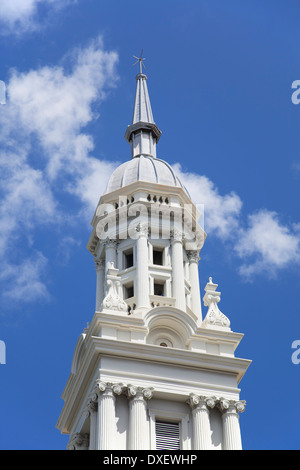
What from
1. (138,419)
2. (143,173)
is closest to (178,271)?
(143,173)

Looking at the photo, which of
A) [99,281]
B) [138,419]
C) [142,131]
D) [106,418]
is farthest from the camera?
[142,131]

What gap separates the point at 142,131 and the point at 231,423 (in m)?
29.0

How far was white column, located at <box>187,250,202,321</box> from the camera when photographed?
203 ft

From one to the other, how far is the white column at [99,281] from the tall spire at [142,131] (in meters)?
10.7

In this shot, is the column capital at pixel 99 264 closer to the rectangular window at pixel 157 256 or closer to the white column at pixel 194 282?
the rectangular window at pixel 157 256

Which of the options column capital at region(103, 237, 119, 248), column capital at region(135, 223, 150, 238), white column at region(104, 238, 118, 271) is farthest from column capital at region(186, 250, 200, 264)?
white column at region(104, 238, 118, 271)

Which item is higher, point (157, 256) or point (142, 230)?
point (142, 230)

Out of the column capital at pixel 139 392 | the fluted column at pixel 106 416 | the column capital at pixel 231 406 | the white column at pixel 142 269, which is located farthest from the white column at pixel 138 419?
the white column at pixel 142 269

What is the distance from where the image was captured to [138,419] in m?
51.3

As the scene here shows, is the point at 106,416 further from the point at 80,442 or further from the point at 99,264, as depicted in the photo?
the point at 99,264

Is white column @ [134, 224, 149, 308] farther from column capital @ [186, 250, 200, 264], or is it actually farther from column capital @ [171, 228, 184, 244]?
column capital @ [186, 250, 200, 264]

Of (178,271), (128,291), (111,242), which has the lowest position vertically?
(128,291)
